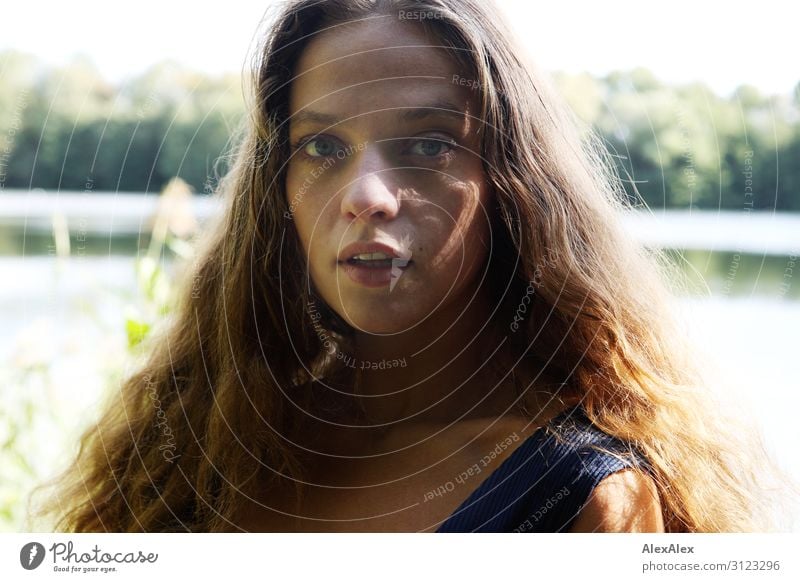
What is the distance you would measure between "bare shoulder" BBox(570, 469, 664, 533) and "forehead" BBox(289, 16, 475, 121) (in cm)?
32

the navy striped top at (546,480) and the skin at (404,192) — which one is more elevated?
the skin at (404,192)

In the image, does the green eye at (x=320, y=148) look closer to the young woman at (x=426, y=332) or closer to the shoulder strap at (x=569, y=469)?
the young woman at (x=426, y=332)

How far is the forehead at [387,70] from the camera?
2.12 ft

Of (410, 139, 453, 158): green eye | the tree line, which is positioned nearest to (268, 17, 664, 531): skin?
(410, 139, 453, 158): green eye

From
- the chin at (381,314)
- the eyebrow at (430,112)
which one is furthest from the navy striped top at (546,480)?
the eyebrow at (430,112)

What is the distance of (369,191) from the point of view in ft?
2.18

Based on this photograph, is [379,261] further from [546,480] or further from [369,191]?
[546,480]

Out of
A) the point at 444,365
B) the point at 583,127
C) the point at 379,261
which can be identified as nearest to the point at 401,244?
the point at 379,261

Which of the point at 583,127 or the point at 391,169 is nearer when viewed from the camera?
the point at 391,169

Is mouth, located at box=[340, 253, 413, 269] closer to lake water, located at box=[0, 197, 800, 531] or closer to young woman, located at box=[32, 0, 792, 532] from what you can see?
young woman, located at box=[32, 0, 792, 532]

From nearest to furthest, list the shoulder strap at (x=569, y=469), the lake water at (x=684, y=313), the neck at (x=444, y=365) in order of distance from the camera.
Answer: the shoulder strap at (x=569, y=469) → the neck at (x=444, y=365) → the lake water at (x=684, y=313)

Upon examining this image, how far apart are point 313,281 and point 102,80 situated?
1.39ft

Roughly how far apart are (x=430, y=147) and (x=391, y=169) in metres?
0.04
